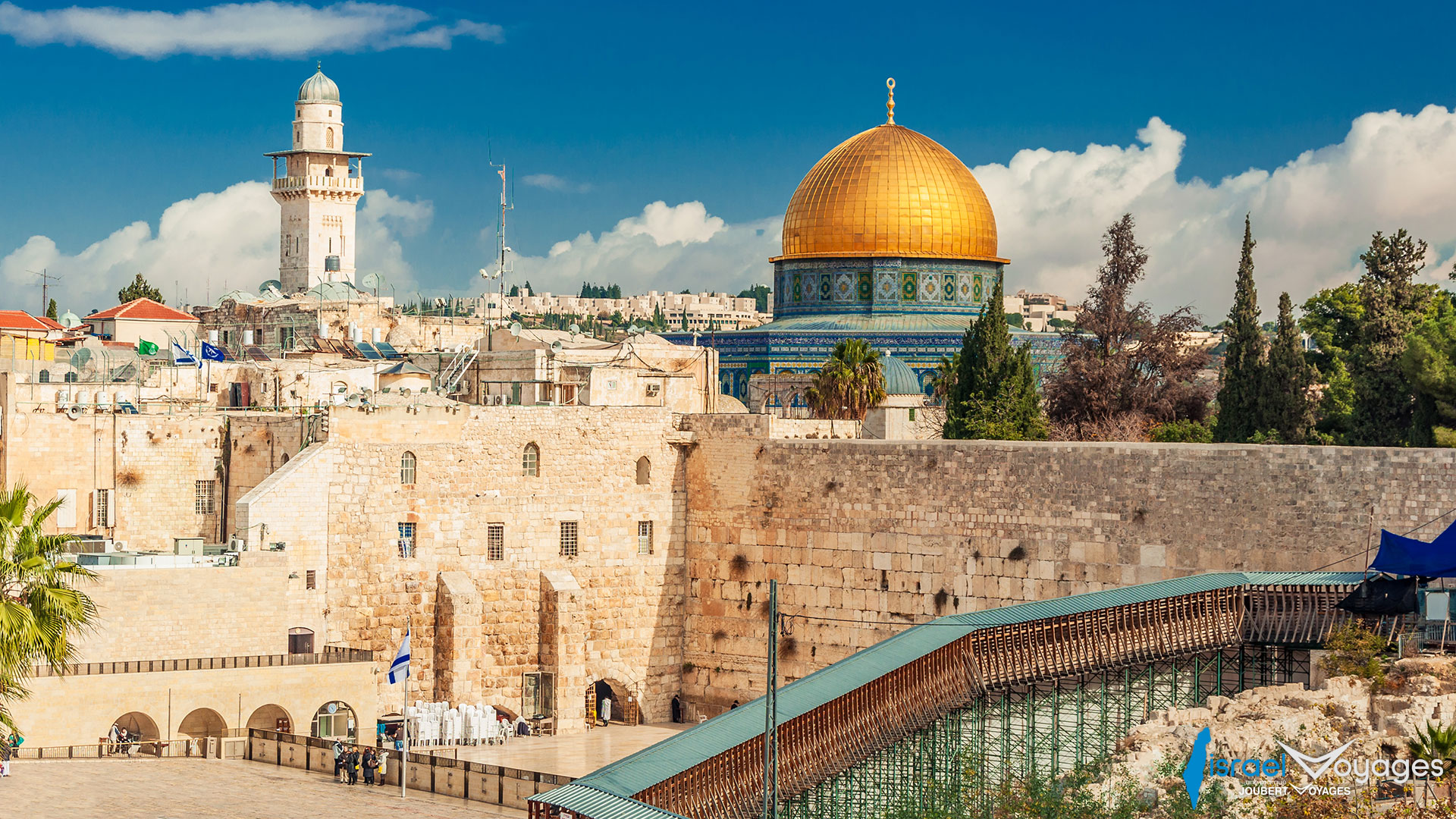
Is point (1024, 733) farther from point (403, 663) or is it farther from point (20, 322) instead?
point (20, 322)

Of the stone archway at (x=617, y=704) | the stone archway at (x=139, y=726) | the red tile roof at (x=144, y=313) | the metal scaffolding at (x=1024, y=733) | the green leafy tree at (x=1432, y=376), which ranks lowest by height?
the stone archway at (x=617, y=704)

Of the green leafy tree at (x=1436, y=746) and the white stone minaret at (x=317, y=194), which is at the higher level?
the white stone minaret at (x=317, y=194)

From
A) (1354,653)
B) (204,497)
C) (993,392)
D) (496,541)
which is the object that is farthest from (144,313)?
(1354,653)

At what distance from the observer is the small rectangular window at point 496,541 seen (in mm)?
28859

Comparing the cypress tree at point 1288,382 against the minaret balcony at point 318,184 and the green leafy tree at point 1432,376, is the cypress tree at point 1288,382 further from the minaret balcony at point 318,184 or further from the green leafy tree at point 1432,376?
the minaret balcony at point 318,184

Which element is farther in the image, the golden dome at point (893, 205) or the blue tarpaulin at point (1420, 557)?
the golden dome at point (893, 205)

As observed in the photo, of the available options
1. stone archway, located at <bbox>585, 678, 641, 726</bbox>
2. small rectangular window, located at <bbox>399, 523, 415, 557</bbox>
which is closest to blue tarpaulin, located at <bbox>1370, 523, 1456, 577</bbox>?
→ stone archway, located at <bbox>585, 678, 641, 726</bbox>

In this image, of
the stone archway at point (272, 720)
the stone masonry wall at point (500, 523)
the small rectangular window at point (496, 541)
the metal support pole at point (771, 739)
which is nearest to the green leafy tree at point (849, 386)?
the stone masonry wall at point (500, 523)

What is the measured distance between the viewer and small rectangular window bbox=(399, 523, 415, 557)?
28.1 meters

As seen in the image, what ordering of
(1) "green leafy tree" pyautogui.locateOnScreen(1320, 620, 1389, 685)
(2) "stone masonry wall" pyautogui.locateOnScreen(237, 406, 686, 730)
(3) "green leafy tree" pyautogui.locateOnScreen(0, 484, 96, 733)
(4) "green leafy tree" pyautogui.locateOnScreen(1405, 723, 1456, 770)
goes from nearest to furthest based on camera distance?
(4) "green leafy tree" pyautogui.locateOnScreen(1405, 723, 1456, 770) < (3) "green leafy tree" pyautogui.locateOnScreen(0, 484, 96, 733) < (1) "green leafy tree" pyautogui.locateOnScreen(1320, 620, 1389, 685) < (2) "stone masonry wall" pyautogui.locateOnScreen(237, 406, 686, 730)

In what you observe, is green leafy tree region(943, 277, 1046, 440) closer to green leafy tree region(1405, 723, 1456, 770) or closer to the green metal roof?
Answer: the green metal roof

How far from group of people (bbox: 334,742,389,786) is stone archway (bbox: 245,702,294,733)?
2.64 metres

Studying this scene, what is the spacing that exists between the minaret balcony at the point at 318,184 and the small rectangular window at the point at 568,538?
90.2 feet

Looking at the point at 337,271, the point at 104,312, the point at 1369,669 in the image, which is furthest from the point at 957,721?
the point at 337,271
